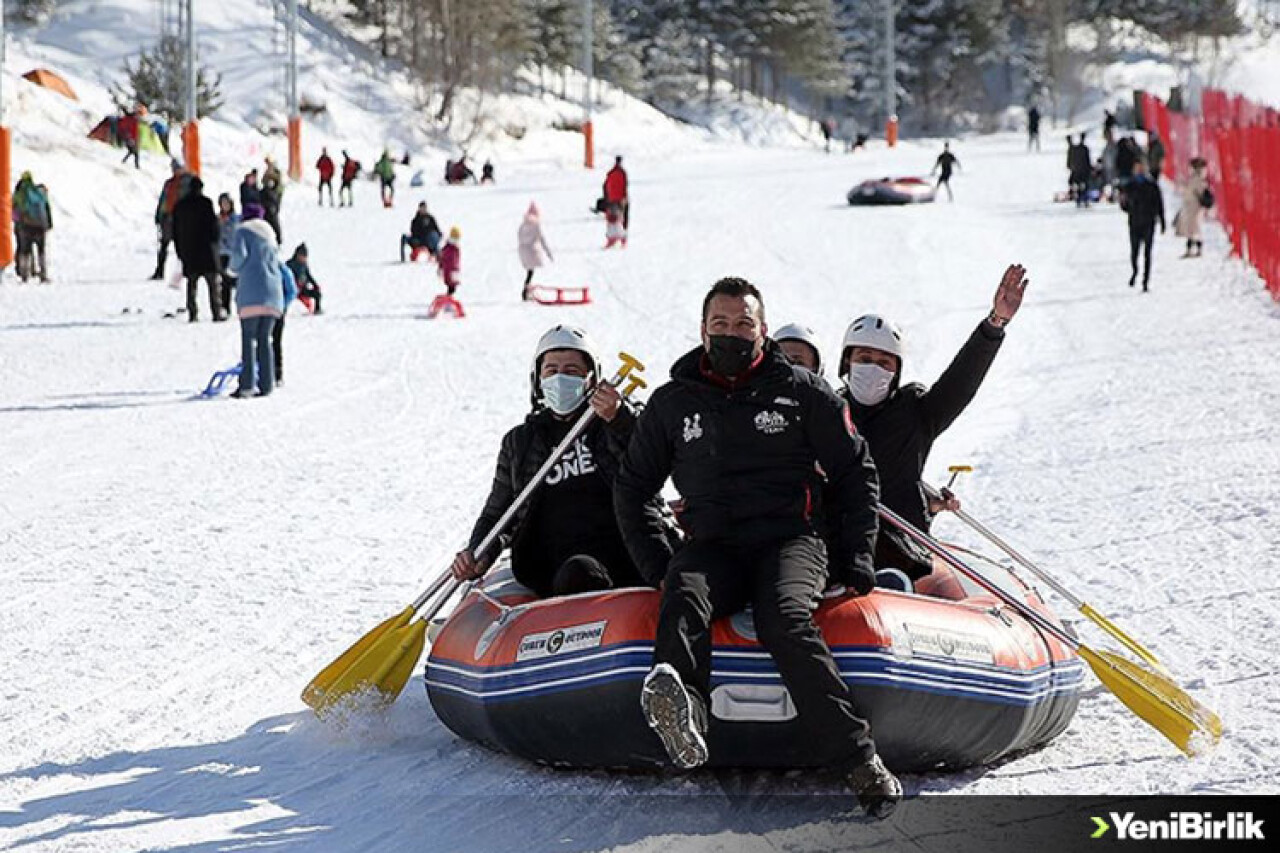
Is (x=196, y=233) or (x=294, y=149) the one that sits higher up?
(x=294, y=149)

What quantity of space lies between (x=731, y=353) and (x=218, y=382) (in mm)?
11122

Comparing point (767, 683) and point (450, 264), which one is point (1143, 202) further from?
point (767, 683)

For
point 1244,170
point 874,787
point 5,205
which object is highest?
point 1244,170

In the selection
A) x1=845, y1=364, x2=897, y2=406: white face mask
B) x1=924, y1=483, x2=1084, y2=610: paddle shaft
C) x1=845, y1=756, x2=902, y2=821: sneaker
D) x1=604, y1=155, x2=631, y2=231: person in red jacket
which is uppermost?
x1=604, y1=155, x2=631, y2=231: person in red jacket

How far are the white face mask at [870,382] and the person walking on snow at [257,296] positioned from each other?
30.9ft

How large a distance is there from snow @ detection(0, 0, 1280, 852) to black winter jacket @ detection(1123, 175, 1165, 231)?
99 cm

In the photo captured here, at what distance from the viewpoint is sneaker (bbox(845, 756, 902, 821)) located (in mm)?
5469

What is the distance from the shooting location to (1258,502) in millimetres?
10758

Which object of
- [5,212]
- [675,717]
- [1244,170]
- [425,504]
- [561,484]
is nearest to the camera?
[675,717]

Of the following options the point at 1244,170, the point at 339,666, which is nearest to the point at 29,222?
the point at 1244,170

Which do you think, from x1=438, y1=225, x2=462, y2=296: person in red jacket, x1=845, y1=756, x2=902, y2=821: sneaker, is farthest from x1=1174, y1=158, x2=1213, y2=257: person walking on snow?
x1=845, y1=756, x2=902, y2=821: sneaker

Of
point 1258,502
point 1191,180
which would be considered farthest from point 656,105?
point 1258,502

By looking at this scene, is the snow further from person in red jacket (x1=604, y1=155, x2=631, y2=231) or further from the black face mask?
the black face mask

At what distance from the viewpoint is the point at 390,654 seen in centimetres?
693
